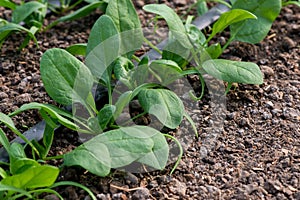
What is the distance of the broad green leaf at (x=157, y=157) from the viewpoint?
5.33 feet

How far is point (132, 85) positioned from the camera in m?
1.90

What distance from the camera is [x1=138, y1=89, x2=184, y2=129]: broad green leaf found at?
Result: 1.69m

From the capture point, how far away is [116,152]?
1582mm

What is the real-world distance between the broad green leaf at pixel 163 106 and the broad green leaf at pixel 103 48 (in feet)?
0.50

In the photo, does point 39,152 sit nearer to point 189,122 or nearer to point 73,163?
point 73,163

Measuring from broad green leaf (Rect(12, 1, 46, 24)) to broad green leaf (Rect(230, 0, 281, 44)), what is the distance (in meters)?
0.70

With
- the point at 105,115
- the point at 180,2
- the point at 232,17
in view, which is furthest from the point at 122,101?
the point at 180,2

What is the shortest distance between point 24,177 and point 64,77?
38cm

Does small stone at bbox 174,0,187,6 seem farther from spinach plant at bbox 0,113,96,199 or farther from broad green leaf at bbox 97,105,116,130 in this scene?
spinach plant at bbox 0,113,96,199

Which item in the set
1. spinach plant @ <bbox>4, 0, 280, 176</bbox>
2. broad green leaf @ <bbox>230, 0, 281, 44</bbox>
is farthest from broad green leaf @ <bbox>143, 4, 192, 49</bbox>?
broad green leaf @ <bbox>230, 0, 281, 44</bbox>

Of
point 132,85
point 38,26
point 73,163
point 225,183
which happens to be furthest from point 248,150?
point 38,26

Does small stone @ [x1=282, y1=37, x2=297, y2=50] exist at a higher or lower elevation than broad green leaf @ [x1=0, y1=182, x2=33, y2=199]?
lower

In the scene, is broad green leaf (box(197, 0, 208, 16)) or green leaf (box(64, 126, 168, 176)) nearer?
green leaf (box(64, 126, 168, 176))

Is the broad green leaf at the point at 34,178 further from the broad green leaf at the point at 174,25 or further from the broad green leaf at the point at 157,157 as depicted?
the broad green leaf at the point at 174,25
